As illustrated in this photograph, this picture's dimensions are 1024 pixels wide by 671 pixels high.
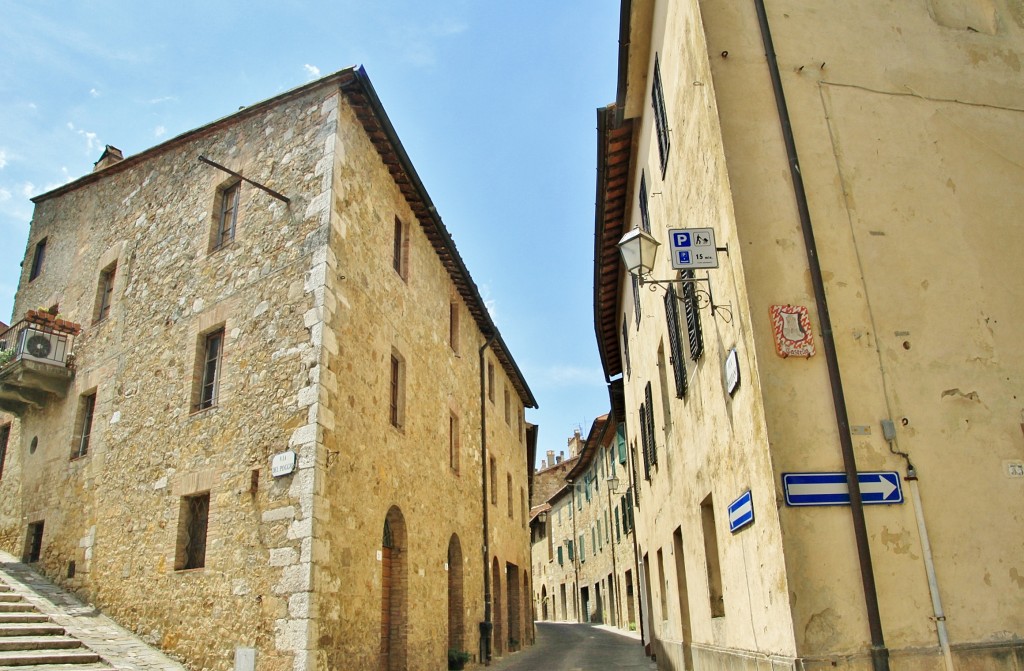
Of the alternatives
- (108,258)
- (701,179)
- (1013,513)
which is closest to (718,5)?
(701,179)

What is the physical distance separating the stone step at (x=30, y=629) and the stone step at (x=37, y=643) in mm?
180

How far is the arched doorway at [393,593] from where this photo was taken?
10.8 meters

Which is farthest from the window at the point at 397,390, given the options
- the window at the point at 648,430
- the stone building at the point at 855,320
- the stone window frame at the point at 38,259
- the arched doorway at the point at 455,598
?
the stone window frame at the point at 38,259

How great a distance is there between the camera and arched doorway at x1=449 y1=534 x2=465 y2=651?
45.7ft

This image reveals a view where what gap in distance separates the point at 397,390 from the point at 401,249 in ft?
8.97

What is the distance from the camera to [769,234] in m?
5.76

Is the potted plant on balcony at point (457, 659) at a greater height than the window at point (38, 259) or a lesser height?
lesser

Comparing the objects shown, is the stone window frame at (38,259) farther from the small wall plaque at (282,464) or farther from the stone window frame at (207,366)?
the small wall plaque at (282,464)

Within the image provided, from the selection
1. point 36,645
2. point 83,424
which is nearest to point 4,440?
point 83,424

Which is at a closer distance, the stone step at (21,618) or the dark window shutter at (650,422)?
the stone step at (21,618)

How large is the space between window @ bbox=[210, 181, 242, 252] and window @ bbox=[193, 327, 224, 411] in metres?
1.47

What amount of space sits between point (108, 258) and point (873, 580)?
534 inches

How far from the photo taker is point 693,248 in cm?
611

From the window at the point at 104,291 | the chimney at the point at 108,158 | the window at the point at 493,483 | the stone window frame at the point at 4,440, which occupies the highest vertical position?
the chimney at the point at 108,158
